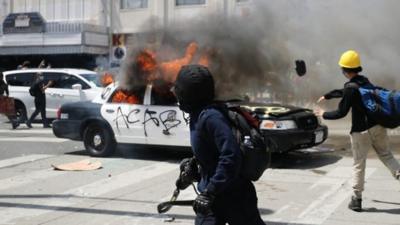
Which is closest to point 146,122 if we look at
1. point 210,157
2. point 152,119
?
point 152,119

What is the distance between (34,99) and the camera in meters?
16.6

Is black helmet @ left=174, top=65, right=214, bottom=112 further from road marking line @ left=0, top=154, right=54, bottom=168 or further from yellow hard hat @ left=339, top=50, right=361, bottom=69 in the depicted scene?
road marking line @ left=0, top=154, right=54, bottom=168

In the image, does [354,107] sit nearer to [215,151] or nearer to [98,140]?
[215,151]

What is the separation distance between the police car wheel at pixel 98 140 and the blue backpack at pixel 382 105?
5325mm

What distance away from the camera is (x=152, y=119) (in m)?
10.2

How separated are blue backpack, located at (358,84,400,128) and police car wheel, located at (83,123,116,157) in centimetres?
533

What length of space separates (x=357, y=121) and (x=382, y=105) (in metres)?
0.32

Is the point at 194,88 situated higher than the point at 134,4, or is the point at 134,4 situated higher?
the point at 134,4

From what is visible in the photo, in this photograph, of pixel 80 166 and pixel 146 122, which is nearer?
pixel 80 166

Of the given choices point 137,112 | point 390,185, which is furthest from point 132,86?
point 390,185

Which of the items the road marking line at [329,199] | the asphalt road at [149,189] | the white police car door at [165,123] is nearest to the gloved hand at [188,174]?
the asphalt road at [149,189]

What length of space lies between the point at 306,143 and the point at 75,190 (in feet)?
12.3

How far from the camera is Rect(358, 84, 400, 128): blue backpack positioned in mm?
6449

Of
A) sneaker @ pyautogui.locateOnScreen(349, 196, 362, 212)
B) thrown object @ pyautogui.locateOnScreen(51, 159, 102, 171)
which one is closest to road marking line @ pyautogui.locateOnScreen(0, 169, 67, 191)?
thrown object @ pyautogui.locateOnScreen(51, 159, 102, 171)
